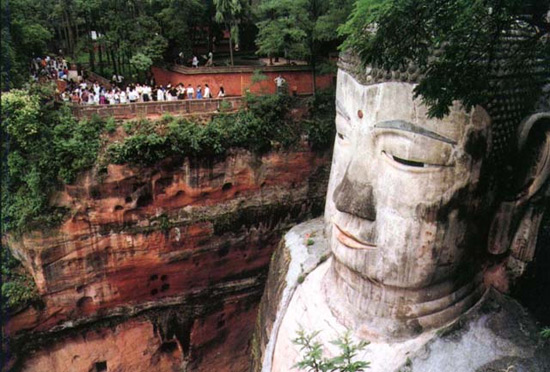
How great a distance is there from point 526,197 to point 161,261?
29.5ft

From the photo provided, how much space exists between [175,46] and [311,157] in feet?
22.1

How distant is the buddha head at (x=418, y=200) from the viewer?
20.7 feet

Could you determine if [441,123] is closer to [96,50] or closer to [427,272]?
[427,272]

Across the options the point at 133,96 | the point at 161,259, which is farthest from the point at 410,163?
the point at 133,96

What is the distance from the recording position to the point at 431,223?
6578 mm

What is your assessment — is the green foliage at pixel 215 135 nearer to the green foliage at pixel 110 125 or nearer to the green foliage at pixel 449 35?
the green foliage at pixel 110 125

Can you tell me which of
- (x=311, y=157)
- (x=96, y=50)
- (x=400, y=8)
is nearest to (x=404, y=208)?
(x=400, y=8)

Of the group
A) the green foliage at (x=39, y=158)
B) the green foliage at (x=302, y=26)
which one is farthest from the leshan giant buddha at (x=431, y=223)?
the green foliage at (x=39, y=158)

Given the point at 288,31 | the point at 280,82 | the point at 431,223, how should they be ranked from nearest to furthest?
the point at 431,223 → the point at 288,31 → the point at 280,82

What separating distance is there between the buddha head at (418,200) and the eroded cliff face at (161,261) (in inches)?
244

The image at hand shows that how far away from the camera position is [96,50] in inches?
768

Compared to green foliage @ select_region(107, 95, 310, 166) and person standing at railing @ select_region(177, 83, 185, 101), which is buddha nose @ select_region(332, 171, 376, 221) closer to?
green foliage @ select_region(107, 95, 310, 166)

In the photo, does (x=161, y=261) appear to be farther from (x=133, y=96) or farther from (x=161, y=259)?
(x=133, y=96)

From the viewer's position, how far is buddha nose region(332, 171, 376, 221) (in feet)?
22.1
